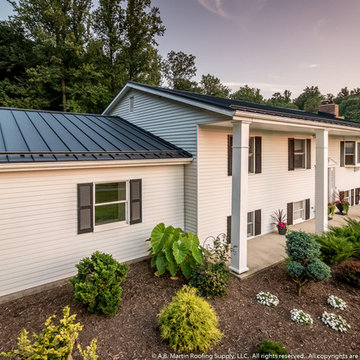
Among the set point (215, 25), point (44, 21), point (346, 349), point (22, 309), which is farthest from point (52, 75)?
point (346, 349)

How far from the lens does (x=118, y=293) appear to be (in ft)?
15.2

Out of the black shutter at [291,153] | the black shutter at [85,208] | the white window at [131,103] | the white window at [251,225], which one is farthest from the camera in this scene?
the black shutter at [291,153]

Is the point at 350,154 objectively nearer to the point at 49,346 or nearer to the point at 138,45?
the point at 49,346

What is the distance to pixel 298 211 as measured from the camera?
37.8 feet

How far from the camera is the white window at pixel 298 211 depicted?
446 inches

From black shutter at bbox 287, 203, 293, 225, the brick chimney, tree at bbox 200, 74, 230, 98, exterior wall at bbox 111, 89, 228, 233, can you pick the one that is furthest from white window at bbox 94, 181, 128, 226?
tree at bbox 200, 74, 230, 98

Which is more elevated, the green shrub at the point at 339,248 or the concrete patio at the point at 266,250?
the green shrub at the point at 339,248

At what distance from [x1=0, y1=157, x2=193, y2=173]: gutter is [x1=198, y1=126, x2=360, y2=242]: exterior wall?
Answer: 3.03 feet

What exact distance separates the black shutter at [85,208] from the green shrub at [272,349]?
4.51 metres

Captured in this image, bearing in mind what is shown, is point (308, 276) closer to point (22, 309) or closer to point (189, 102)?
point (189, 102)

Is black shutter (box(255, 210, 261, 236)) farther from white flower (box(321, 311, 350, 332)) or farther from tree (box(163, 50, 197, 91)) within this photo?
tree (box(163, 50, 197, 91))

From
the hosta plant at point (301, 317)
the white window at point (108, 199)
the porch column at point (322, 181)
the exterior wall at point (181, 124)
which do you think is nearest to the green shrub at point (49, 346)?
the hosta plant at point (301, 317)

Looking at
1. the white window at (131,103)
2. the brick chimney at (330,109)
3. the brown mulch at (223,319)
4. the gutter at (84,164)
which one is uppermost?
the brick chimney at (330,109)

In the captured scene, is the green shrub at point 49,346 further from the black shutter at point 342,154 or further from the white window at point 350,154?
the white window at point 350,154
